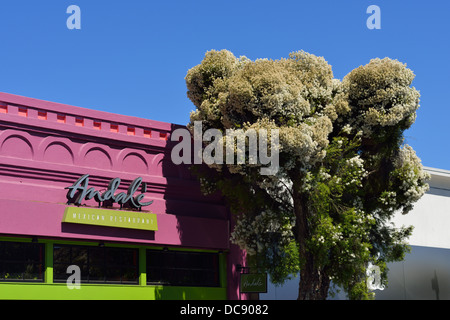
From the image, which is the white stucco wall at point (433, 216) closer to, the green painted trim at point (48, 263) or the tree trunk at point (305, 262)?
the tree trunk at point (305, 262)

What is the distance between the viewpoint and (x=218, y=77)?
67.9 feet

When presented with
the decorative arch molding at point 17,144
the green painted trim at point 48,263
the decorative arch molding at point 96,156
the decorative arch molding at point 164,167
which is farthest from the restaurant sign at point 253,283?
the decorative arch molding at point 17,144

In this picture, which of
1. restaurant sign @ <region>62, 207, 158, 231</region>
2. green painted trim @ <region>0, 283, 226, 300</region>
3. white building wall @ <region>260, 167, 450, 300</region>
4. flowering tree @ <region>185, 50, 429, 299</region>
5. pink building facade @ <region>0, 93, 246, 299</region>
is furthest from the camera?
white building wall @ <region>260, 167, 450, 300</region>

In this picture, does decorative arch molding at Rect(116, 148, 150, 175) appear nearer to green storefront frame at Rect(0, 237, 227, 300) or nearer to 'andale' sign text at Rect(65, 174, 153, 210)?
'andale' sign text at Rect(65, 174, 153, 210)

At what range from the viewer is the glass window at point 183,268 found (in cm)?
2070

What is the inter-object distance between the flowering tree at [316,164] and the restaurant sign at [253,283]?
0.52 meters

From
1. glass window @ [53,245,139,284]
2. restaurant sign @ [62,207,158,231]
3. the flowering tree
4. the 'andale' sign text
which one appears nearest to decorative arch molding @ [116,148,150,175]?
the 'andale' sign text

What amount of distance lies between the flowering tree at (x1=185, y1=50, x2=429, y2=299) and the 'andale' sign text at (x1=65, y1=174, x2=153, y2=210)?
2234mm

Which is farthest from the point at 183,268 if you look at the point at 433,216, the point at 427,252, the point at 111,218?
the point at 433,216

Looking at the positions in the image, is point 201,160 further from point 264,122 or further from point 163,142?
point 264,122

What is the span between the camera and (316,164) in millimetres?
19625

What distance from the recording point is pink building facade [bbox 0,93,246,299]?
1814 centimetres

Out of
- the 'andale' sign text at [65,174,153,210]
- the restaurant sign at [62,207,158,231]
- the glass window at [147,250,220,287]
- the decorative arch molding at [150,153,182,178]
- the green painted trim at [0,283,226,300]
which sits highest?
the decorative arch molding at [150,153,182,178]
